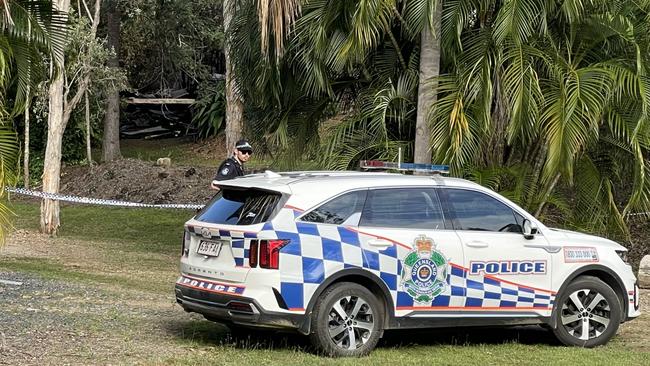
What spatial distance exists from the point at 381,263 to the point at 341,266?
1.24 feet

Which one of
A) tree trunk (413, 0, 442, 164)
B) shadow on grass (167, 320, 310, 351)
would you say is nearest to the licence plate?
shadow on grass (167, 320, 310, 351)

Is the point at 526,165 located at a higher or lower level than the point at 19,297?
higher

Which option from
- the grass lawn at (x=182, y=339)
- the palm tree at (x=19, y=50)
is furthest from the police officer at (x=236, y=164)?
the palm tree at (x=19, y=50)

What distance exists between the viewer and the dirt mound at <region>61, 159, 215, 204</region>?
2722 cm

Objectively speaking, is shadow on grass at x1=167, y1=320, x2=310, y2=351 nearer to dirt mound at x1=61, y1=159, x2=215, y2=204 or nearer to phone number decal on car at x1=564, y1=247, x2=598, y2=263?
phone number decal on car at x1=564, y1=247, x2=598, y2=263

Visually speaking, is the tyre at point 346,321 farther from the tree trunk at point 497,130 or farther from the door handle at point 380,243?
the tree trunk at point 497,130

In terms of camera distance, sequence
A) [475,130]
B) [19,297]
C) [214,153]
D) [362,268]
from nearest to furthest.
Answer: [362,268] → [19,297] → [475,130] → [214,153]

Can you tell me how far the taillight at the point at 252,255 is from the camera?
8336mm

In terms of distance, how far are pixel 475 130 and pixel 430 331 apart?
4449 mm

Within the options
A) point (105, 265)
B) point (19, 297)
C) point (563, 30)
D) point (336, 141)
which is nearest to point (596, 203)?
point (563, 30)

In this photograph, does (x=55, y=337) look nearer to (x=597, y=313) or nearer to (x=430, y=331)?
(x=430, y=331)

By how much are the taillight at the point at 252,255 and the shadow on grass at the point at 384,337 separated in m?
1.04

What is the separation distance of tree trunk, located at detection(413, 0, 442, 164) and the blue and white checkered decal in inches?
218

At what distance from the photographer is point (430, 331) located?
34.1ft
